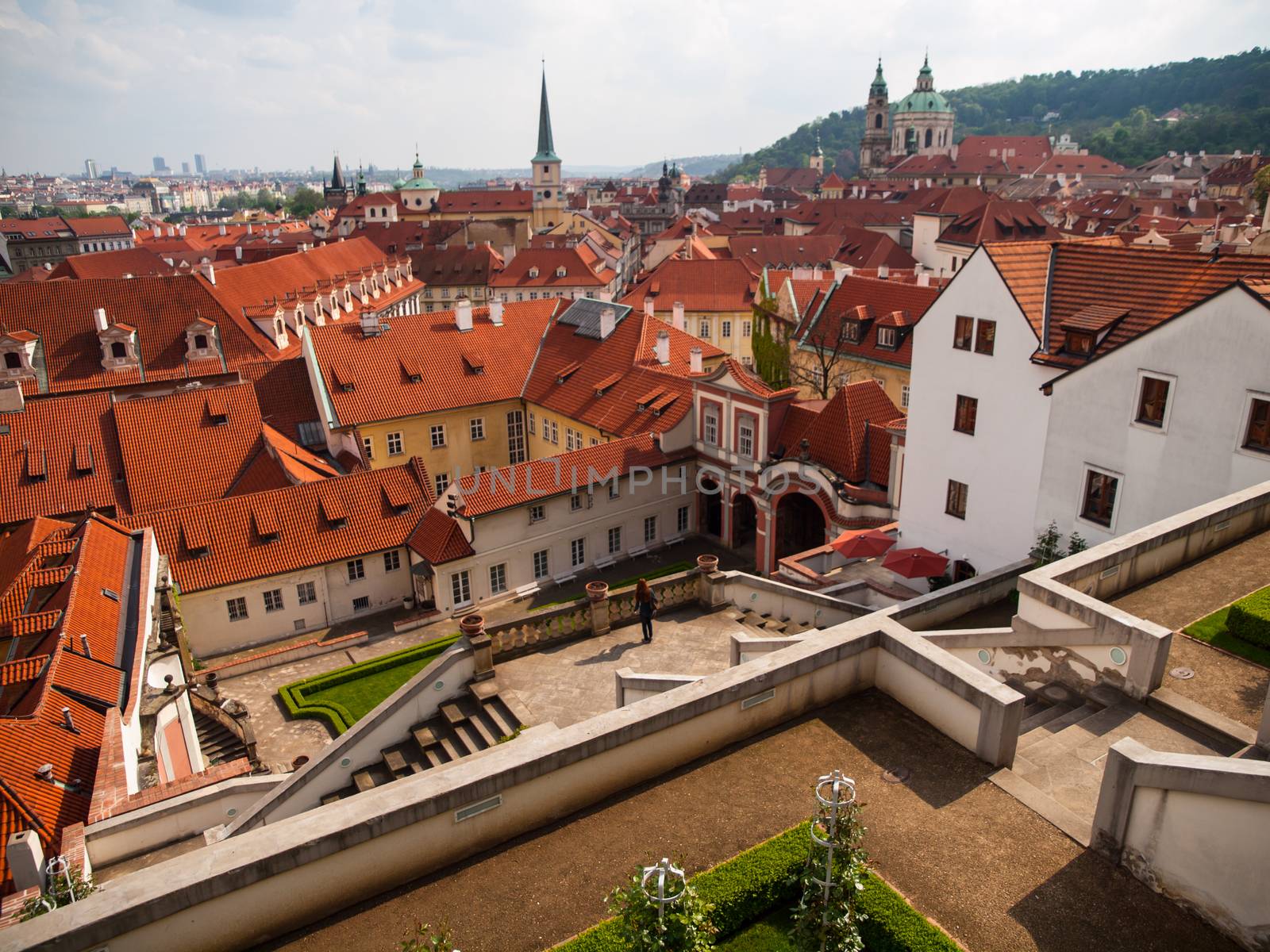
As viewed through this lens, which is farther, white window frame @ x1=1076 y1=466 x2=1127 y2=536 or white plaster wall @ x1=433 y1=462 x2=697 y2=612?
white plaster wall @ x1=433 y1=462 x2=697 y2=612

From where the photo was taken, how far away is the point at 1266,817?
8891mm

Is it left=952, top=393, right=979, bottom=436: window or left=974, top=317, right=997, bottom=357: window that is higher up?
left=974, top=317, right=997, bottom=357: window

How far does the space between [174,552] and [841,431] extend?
2513cm

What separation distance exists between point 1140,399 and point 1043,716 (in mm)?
10381

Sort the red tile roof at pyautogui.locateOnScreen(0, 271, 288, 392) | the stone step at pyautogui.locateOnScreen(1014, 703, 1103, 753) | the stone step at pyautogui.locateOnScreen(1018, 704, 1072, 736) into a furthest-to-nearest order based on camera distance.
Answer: the red tile roof at pyautogui.locateOnScreen(0, 271, 288, 392) < the stone step at pyautogui.locateOnScreen(1018, 704, 1072, 736) < the stone step at pyautogui.locateOnScreen(1014, 703, 1103, 753)

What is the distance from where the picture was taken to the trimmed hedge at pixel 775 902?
9.04 metres

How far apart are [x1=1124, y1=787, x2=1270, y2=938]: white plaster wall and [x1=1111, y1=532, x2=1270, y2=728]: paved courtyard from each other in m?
4.40

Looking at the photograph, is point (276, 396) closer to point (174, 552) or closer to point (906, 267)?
point (174, 552)

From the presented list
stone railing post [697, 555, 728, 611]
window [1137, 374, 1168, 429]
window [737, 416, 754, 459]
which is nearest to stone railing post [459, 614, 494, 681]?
stone railing post [697, 555, 728, 611]

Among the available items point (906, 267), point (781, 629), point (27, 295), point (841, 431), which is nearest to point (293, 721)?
point (781, 629)

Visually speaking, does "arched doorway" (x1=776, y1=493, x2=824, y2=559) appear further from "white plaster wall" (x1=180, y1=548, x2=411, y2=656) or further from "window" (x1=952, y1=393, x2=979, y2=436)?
"white plaster wall" (x1=180, y1=548, x2=411, y2=656)

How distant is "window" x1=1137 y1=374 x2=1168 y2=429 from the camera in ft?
67.6

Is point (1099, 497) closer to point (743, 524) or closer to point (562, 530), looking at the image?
point (743, 524)

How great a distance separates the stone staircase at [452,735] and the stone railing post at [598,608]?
3289 mm
